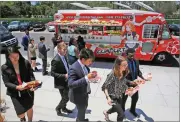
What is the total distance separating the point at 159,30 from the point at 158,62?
5.00 ft

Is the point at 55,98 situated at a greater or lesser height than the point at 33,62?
lesser

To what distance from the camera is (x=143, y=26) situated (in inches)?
382

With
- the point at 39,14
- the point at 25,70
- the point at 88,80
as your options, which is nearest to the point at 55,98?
the point at 25,70

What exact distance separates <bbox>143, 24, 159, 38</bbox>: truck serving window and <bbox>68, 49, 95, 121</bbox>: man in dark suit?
6734mm

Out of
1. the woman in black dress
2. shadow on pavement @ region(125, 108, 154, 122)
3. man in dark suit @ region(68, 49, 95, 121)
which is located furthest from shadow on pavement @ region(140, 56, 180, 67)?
the woman in black dress

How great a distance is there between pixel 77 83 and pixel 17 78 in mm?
1045

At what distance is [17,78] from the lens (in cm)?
367

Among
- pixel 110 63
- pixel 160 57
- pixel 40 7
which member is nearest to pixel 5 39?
pixel 110 63

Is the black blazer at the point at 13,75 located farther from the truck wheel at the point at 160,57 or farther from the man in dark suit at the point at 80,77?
the truck wheel at the point at 160,57

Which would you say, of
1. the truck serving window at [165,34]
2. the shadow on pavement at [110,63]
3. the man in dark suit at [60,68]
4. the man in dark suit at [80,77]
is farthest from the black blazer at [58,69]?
the truck serving window at [165,34]

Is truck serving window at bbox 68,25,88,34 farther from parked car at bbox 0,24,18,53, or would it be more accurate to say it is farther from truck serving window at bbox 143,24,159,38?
parked car at bbox 0,24,18,53

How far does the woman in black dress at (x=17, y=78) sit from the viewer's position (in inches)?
140

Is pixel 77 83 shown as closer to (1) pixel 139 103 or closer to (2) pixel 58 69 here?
(2) pixel 58 69

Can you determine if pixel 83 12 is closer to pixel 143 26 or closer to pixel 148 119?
pixel 143 26
